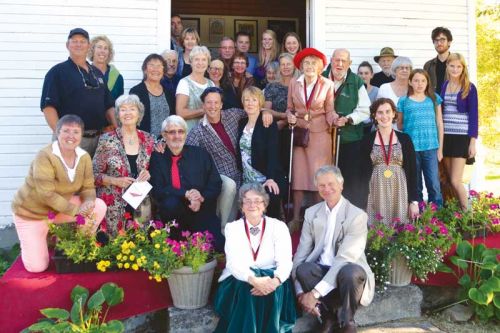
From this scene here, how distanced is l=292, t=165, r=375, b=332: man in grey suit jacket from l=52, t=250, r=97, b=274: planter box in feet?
4.80

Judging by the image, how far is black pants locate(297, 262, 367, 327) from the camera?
11.2ft

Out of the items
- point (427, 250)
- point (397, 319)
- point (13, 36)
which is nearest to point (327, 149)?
point (427, 250)

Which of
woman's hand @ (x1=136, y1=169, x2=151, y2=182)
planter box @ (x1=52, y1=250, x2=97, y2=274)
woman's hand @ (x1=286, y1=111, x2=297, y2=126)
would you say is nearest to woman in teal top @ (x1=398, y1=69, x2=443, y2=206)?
woman's hand @ (x1=286, y1=111, x2=297, y2=126)

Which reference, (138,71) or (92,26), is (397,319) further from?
(92,26)

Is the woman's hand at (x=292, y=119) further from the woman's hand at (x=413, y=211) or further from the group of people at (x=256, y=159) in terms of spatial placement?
the woman's hand at (x=413, y=211)

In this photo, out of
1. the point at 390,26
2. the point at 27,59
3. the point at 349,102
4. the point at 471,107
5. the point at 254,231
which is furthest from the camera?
the point at 390,26

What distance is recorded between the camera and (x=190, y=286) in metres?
3.56

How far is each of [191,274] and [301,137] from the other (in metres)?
1.74

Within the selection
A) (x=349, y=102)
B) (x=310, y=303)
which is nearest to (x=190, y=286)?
(x=310, y=303)

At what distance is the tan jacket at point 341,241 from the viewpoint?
353 cm

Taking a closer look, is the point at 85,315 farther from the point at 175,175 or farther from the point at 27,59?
the point at 27,59

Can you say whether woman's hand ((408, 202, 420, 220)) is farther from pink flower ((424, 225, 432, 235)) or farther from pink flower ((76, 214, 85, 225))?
pink flower ((76, 214, 85, 225))

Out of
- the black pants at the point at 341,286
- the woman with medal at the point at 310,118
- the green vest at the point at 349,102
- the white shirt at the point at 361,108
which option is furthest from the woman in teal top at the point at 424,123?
the black pants at the point at 341,286

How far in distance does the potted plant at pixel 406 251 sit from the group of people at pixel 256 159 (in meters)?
0.29
